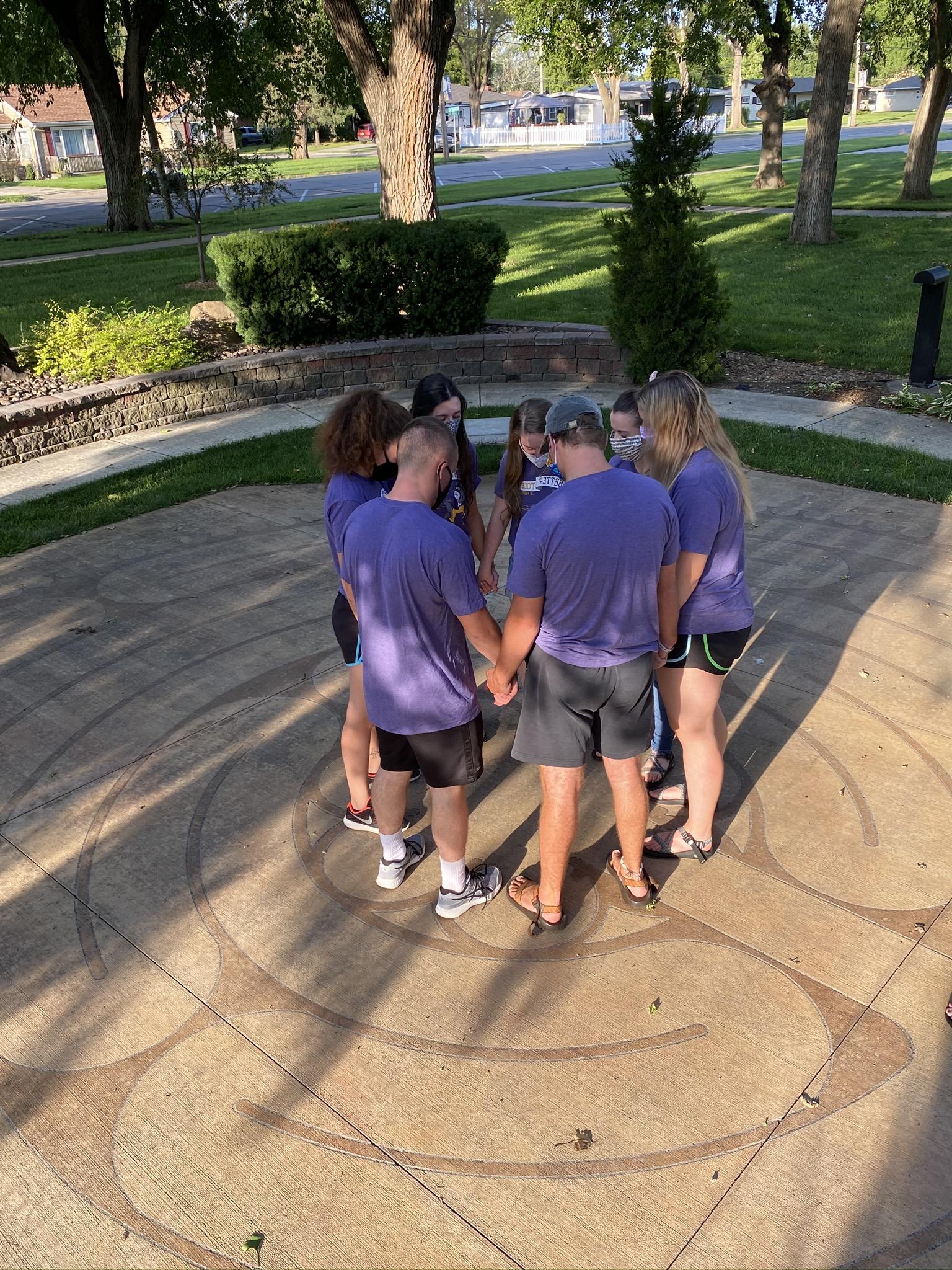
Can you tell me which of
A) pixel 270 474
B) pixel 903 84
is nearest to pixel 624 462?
pixel 270 474

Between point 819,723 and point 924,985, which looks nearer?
point 924,985

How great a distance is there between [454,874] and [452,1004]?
499mm

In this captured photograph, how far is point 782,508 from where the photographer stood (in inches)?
305

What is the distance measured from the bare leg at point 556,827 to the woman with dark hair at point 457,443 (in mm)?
1245

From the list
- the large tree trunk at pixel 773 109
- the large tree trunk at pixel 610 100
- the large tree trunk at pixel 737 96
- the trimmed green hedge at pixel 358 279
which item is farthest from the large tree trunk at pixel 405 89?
the large tree trunk at pixel 610 100

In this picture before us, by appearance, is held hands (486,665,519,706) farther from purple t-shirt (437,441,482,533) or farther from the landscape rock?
the landscape rock

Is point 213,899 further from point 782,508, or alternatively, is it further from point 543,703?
point 782,508

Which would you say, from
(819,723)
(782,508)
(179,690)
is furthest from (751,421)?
(179,690)

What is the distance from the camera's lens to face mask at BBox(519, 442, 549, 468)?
13.9ft

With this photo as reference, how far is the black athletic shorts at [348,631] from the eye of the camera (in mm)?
3977

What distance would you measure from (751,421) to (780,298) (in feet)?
19.9

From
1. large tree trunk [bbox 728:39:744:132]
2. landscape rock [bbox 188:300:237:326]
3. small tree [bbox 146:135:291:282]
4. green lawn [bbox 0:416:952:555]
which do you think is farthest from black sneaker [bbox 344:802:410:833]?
large tree trunk [bbox 728:39:744:132]

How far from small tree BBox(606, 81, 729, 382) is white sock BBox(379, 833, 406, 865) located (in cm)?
751

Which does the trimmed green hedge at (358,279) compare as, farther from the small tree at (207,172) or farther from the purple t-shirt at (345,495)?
the purple t-shirt at (345,495)
